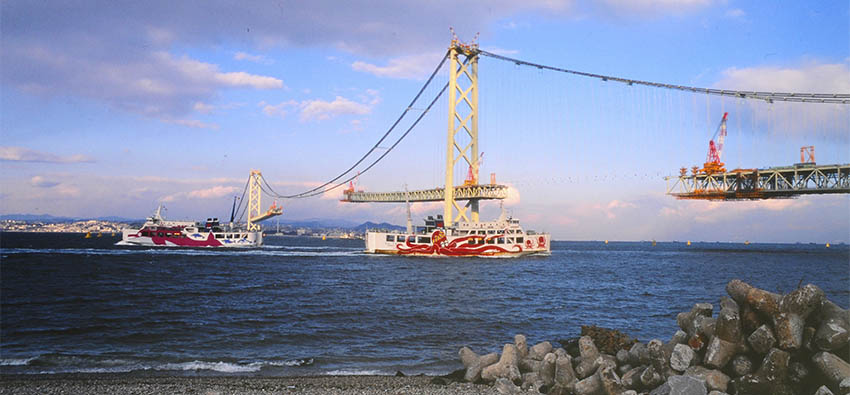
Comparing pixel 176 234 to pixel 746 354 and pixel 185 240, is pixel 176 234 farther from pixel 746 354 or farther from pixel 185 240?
pixel 746 354

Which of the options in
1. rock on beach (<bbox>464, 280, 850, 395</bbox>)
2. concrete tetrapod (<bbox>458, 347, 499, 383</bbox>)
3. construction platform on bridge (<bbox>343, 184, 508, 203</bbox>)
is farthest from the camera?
construction platform on bridge (<bbox>343, 184, 508, 203</bbox>)

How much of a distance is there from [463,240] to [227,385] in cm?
4890

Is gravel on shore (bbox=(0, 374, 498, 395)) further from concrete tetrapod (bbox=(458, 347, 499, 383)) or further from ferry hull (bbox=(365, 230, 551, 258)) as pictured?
ferry hull (bbox=(365, 230, 551, 258))

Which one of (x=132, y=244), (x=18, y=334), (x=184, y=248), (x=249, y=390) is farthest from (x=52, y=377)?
(x=132, y=244)

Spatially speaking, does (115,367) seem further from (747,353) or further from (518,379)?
(747,353)

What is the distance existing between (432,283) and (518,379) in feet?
71.7

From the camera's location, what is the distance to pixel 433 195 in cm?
8700

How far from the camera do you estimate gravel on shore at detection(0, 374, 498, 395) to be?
8.91m

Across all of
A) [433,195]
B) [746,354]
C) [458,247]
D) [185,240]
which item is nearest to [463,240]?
[458,247]

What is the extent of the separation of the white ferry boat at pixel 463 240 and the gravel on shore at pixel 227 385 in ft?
156

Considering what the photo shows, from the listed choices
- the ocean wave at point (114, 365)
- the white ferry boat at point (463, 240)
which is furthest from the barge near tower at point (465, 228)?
the ocean wave at point (114, 365)

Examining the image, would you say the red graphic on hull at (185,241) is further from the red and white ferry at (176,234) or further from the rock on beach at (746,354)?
the rock on beach at (746,354)

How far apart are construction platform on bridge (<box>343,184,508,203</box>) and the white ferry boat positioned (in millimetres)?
6597

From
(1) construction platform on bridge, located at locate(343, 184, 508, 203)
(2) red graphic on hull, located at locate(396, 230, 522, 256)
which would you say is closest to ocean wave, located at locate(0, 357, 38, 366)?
(2) red graphic on hull, located at locate(396, 230, 522, 256)
